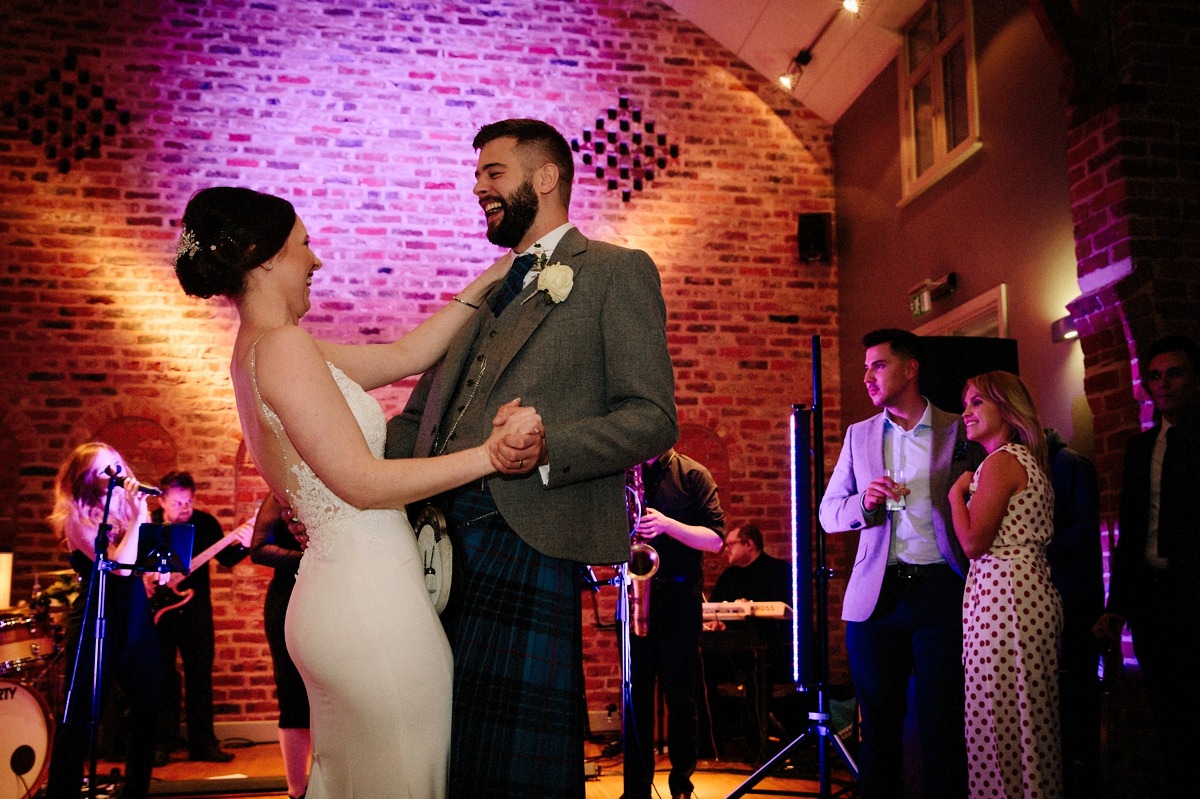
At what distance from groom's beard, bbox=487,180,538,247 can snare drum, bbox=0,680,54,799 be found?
15.0 ft

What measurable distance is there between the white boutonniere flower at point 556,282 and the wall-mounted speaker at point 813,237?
6.55 metres

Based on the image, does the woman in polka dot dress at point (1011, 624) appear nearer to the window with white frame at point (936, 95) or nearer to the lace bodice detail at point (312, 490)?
the lace bodice detail at point (312, 490)

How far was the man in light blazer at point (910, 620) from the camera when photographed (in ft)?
13.1

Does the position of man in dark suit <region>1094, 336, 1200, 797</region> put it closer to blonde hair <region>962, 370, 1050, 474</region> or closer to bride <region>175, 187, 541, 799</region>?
blonde hair <region>962, 370, 1050, 474</region>

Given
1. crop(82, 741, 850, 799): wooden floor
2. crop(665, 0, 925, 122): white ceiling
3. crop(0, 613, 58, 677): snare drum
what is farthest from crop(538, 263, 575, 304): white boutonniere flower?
crop(665, 0, 925, 122): white ceiling

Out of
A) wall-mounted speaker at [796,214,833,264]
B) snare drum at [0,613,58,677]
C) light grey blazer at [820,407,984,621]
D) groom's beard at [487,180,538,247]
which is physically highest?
wall-mounted speaker at [796,214,833,264]

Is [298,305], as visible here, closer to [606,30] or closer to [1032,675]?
[1032,675]

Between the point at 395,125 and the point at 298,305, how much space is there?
6.16m

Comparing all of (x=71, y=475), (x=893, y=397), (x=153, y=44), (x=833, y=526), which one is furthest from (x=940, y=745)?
(x=153, y=44)

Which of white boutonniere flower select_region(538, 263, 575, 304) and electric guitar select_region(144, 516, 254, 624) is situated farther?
electric guitar select_region(144, 516, 254, 624)

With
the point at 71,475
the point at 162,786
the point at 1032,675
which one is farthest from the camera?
the point at 162,786

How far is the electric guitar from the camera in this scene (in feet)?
20.8

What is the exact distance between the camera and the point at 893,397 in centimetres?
443

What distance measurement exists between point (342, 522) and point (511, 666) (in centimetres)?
48
